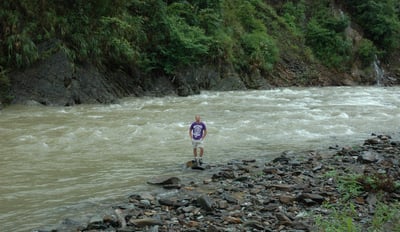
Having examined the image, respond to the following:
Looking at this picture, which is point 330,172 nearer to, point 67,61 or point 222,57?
point 67,61

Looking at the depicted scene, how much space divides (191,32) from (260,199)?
19222 mm

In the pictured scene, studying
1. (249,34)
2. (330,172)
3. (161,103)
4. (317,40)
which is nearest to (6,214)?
(330,172)

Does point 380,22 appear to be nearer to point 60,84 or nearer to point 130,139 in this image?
point 60,84

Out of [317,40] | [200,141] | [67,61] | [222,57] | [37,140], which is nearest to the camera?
[200,141]

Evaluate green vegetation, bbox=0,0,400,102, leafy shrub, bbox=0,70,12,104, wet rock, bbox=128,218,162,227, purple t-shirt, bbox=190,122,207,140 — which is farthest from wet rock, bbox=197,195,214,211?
green vegetation, bbox=0,0,400,102

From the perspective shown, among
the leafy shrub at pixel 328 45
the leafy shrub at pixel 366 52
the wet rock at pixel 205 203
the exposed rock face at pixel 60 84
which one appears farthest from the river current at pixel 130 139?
the leafy shrub at pixel 366 52

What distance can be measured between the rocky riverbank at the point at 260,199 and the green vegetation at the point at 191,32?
525 inches

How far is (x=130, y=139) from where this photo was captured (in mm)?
11773

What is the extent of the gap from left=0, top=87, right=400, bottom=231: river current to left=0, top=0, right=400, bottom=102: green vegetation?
2.97m

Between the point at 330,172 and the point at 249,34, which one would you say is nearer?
the point at 330,172

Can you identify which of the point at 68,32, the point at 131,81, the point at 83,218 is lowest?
the point at 83,218

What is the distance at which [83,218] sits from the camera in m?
5.92

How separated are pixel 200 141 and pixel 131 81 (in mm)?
13252

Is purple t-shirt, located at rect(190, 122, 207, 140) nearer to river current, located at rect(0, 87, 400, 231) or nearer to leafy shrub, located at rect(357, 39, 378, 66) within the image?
river current, located at rect(0, 87, 400, 231)
